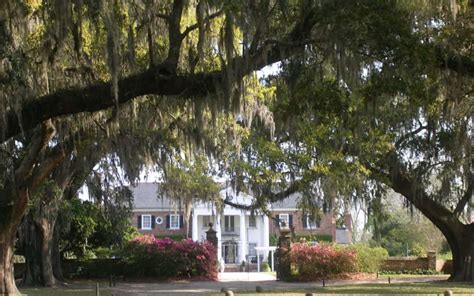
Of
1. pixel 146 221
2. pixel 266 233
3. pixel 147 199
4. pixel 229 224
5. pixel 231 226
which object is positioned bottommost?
pixel 266 233

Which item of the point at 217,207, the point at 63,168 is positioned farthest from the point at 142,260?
the point at 63,168

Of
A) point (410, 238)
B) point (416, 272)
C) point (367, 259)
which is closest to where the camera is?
point (367, 259)

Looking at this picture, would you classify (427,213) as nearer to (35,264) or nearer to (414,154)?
(414,154)

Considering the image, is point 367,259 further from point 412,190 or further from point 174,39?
point 174,39

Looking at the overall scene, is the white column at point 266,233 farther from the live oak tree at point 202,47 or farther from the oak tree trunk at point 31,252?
the live oak tree at point 202,47

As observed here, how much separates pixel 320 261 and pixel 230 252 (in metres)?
26.5

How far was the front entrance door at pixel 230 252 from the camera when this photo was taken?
56062 millimetres

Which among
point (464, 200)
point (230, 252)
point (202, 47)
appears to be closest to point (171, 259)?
point (464, 200)

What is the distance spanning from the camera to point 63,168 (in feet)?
77.8

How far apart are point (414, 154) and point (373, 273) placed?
28.9ft

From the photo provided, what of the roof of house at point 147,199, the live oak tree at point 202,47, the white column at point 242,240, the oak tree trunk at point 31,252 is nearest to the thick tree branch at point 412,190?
the live oak tree at point 202,47

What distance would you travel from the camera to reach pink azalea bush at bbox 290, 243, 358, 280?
29969 millimetres

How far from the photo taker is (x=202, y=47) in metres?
12.6

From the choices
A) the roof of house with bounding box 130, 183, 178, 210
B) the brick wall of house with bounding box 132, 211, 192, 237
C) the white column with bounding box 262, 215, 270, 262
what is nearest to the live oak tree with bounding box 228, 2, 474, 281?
the white column with bounding box 262, 215, 270, 262
